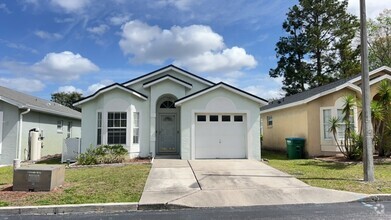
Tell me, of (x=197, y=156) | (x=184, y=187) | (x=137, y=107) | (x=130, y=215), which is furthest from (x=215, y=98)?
(x=130, y=215)

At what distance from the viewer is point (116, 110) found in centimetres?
1628

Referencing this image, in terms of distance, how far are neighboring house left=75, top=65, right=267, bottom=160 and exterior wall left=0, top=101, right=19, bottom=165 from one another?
3.30 m

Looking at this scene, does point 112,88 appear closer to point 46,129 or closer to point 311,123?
point 46,129

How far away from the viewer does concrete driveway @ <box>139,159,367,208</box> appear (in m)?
8.06

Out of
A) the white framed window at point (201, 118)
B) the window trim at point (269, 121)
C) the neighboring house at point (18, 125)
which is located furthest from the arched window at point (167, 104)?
the window trim at point (269, 121)

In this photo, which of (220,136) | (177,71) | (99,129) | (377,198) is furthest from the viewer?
(177,71)

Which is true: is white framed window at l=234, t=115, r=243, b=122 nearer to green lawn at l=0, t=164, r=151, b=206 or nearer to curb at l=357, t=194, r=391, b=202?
green lawn at l=0, t=164, r=151, b=206

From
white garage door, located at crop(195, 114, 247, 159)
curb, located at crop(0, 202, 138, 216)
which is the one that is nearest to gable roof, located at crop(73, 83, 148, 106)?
white garage door, located at crop(195, 114, 247, 159)

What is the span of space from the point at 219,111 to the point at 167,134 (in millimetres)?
3785

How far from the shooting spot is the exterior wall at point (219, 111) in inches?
629

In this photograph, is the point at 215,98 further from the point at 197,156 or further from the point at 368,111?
the point at 368,111

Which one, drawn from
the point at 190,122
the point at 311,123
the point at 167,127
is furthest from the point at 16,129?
the point at 311,123

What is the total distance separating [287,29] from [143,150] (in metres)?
27.1

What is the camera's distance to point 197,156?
16125mm
